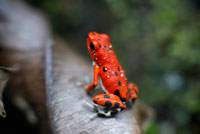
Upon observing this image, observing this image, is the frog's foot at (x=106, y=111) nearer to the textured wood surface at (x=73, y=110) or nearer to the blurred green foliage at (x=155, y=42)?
the textured wood surface at (x=73, y=110)

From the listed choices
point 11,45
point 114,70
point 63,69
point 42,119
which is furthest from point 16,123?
point 114,70

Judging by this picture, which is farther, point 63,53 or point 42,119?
point 63,53

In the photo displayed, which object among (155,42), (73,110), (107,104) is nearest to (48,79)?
(73,110)

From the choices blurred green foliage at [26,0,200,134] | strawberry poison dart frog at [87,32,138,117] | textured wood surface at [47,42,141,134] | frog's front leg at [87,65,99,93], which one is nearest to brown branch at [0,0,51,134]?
textured wood surface at [47,42,141,134]

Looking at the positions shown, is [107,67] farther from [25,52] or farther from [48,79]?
[25,52]

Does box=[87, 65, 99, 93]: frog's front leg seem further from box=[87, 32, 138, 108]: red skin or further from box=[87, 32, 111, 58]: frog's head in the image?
box=[87, 32, 111, 58]: frog's head

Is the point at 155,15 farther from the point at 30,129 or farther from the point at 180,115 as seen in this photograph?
the point at 30,129
